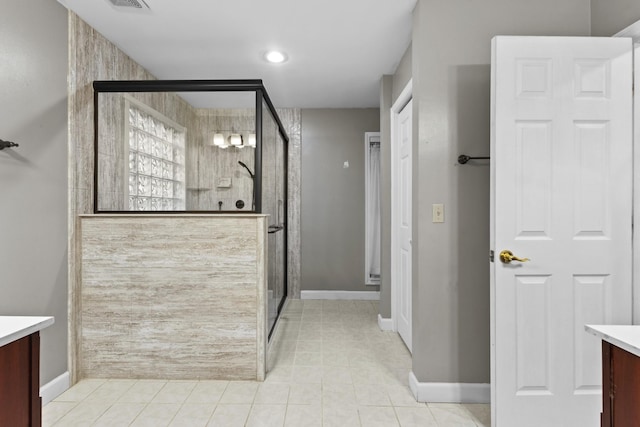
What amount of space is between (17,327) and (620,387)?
5.83ft

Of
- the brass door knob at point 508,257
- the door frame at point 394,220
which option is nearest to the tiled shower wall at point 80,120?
the door frame at point 394,220

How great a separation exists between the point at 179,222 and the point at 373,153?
286cm

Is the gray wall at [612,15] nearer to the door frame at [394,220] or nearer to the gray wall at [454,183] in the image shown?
the gray wall at [454,183]

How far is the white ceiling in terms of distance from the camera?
228 cm

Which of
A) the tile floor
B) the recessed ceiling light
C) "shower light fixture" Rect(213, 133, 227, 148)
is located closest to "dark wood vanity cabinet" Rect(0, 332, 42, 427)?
the tile floor

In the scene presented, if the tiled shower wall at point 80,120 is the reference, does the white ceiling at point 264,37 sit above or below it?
above

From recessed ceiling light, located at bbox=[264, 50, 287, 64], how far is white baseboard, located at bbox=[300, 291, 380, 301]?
2.81 meters

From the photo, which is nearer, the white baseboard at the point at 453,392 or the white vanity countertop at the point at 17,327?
Result: the white vanity countertop at the point at 17,327

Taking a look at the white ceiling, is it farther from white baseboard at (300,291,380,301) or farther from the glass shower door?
white baseboard at (300,291,380,301)

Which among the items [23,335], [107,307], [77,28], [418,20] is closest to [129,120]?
[77,28]

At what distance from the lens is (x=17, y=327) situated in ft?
3.54

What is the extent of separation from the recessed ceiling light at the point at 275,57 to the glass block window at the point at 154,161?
102cm

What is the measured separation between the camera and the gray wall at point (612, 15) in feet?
5.75

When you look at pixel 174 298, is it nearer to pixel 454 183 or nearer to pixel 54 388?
pixel 54 388
